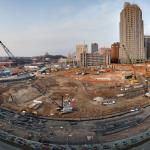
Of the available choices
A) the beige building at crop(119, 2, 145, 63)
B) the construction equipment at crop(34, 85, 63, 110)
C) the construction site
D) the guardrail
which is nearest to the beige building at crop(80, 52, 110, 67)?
the beige building at crop(119, 2, 145, 63)

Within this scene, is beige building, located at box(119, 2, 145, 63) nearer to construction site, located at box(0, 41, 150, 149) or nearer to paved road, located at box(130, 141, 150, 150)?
construction site, located at box(0, 41, 150, 149)

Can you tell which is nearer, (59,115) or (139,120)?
(139,120)

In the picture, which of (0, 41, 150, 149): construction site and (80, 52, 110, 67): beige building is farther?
(80, 52, 110, 67): beige building

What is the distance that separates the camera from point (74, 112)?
2434 cm

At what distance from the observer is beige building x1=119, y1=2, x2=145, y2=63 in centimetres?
6339

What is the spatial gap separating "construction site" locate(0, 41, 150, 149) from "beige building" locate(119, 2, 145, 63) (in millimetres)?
28649

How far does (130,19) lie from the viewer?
63.7 meters

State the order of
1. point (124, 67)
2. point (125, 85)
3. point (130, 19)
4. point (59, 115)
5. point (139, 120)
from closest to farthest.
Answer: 1. point (139, 120)
2. point (59, 115)
3. point (125, 85)
4. point (124, 67)
5. point (130, 19)

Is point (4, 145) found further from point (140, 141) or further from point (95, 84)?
point (95, 84)

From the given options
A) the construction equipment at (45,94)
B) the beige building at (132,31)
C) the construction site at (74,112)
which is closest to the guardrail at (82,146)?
the construction site at (74,112)

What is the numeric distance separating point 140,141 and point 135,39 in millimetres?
50258

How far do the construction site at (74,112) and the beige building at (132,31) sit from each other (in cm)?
2865

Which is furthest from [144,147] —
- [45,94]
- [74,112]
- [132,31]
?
[132,31]

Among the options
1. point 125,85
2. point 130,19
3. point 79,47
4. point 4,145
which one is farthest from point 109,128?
point 79,47
